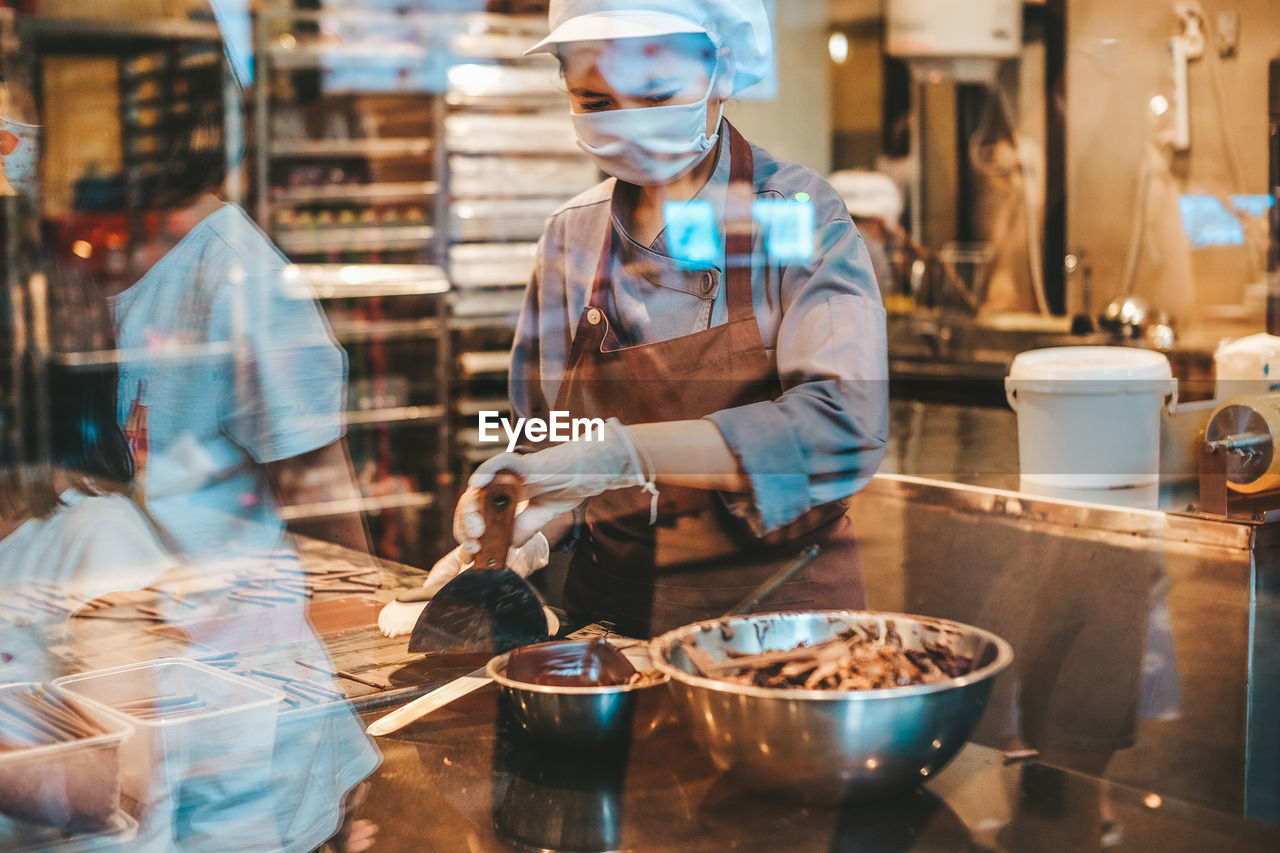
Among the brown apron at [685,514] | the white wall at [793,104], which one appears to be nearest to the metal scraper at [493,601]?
the brown apron at [685,514]

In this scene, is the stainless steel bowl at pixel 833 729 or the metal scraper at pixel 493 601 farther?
→ the metal scraper at pixel 493 601

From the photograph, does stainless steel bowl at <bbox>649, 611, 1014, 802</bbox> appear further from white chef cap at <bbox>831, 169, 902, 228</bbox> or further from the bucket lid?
white chef cap at <bbox>831, 169, 902, 228</bbox>

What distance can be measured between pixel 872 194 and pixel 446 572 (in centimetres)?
250

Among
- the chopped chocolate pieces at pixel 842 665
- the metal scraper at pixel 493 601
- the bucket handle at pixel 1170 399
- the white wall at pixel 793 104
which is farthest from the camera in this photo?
the bucket handle at pixel 1170 399

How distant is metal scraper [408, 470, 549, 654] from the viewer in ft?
4.65

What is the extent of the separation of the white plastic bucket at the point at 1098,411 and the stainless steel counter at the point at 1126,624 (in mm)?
56

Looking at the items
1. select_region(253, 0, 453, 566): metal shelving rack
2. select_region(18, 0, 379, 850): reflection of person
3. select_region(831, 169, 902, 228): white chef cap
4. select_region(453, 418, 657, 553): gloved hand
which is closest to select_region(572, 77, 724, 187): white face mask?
select_region(453, 418, 657, 553): gloved hand

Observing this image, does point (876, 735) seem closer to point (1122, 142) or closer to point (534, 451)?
point (534, 451)

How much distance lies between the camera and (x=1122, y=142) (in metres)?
2.79

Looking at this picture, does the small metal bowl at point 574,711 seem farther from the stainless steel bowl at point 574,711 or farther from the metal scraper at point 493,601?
the metal scraper at point 493,601

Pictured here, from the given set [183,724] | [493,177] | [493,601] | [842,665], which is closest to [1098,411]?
[842,665]

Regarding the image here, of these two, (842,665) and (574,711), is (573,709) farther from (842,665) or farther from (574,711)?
(842,665)

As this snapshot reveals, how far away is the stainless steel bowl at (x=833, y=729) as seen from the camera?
1.07m

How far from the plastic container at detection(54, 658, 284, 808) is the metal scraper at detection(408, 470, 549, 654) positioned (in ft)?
0.75
